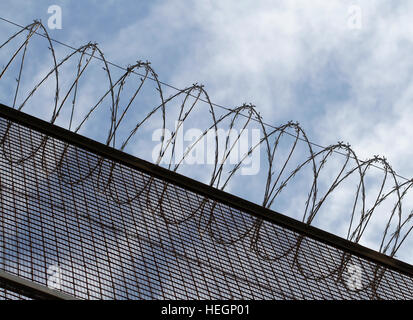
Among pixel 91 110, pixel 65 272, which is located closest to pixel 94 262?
pixel 65 272

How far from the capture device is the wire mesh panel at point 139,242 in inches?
264

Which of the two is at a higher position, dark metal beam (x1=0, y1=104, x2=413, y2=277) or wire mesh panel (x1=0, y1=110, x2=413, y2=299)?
dark metal beam (x1=0, y1=104, x2=413, y2=277)

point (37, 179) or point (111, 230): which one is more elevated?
point (37, 179)

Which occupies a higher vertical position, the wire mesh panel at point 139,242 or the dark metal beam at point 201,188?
the dark metal beam at point 201,188

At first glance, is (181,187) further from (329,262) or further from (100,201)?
→ (329,262)

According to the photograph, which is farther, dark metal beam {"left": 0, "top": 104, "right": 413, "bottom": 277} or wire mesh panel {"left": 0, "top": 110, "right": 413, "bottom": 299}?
dark metal beam {"left": 0, "top": 104, "right": 413, "bottom": 277}

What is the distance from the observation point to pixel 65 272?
652 cm

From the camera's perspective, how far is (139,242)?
25.7ft

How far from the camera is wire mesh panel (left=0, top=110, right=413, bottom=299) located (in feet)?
22.0

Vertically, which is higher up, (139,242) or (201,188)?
(201,188)

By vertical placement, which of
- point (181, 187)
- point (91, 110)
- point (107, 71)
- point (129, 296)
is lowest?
point (129, 296)

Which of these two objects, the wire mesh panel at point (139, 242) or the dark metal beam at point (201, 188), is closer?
the wire mesh panel at point (139, 242)

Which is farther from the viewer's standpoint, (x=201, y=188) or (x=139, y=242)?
(x=201, y=188)
